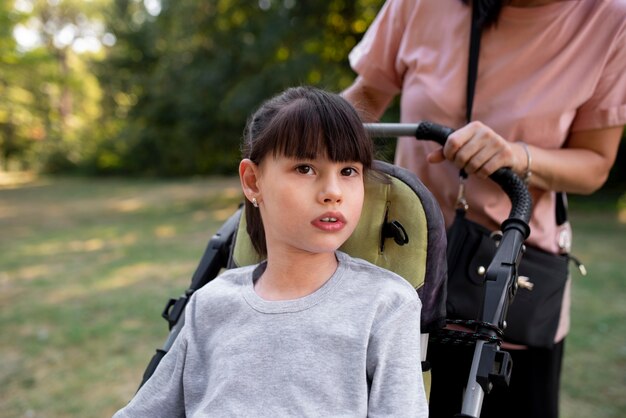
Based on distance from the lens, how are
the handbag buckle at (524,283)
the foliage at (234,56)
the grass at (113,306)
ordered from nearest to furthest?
the handbag buckle at (524,283), the grass at (113,306), the foliage at (234,56)

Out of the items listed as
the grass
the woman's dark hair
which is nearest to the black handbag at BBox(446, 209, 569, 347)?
the woman's dark hair

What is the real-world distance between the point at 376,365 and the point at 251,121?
0.70 metres

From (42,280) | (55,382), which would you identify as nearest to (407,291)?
(55,382)

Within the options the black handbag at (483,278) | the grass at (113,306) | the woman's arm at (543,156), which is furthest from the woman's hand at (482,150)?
the grass at (113,306)

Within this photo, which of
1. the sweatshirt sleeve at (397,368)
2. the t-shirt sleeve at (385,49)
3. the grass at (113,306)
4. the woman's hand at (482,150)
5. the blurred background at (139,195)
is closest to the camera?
the sweatshirt sleeve at (397,368)

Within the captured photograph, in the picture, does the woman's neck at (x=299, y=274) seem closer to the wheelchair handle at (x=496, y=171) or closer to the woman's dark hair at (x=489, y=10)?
the wheelchair handle at (x=496, y=171)

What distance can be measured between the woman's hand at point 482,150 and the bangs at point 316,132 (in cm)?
31

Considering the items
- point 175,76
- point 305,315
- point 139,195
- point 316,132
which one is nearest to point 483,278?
point 305,315

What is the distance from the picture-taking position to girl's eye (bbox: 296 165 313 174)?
140cm

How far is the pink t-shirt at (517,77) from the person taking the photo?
1688 millimetres

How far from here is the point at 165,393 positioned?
154 cm

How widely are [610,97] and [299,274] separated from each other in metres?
1.02

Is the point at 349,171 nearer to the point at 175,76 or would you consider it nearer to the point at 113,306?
the point at 113,306

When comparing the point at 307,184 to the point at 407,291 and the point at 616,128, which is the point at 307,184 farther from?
the point at 616,128
